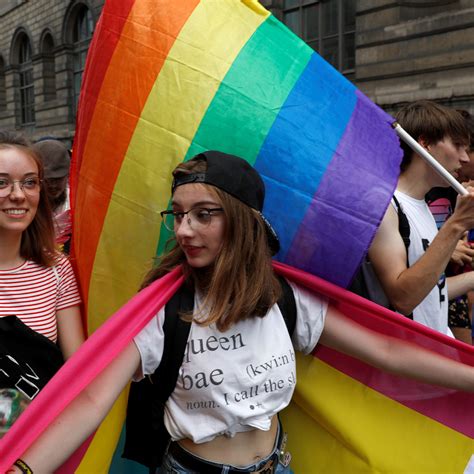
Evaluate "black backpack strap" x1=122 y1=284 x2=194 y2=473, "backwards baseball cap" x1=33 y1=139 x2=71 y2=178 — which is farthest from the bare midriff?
"backwards baseball cap" x1=33 y1=139 x2=71 y2=178

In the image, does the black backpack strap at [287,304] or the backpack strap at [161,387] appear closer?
the backpack strap at [161,387]

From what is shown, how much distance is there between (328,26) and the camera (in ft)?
43.7

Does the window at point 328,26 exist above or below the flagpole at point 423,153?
above

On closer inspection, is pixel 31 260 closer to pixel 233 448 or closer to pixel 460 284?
pixel 233 448

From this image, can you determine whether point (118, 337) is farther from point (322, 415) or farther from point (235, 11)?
point (235, 11)

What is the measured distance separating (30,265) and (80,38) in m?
23.2

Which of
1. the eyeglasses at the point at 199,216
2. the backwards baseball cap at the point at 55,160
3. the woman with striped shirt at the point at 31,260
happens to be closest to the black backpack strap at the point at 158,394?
the eyeglasses at the point at 199,216

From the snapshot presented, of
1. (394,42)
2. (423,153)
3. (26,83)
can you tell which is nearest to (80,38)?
(26,83)

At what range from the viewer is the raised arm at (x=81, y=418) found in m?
1.34

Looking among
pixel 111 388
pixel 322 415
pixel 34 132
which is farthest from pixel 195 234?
pixel 34 132

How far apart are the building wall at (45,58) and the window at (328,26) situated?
948 cm

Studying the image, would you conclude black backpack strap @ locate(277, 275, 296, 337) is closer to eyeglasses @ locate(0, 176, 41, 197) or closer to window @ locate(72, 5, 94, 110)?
eyeglasses @ locate(0, 176, 41, 197)

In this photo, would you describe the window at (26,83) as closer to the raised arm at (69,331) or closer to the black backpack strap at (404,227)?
the raised arm at (69,331)

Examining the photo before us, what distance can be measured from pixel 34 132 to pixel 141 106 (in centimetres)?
2560
